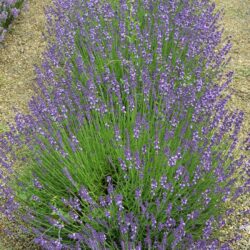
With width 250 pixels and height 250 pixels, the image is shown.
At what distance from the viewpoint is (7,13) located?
4938 mm

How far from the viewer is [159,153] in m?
2.55

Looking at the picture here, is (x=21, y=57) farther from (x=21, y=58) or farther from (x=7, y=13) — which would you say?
(x=7, y=13)

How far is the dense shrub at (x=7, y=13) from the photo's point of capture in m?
4.86

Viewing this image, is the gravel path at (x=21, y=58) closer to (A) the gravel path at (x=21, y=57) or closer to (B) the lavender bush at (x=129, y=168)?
(A) the gravel path at (x=21, y=57)

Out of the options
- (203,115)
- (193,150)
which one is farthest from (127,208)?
(203,115)

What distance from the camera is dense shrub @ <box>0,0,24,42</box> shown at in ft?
16.0

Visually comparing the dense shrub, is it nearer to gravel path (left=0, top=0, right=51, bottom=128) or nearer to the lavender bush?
gravel path (left=0, top=0, right=51, bottom=128)

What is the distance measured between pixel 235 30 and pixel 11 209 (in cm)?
381

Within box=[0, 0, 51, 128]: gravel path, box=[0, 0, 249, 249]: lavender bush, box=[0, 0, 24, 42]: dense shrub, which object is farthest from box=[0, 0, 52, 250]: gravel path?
box=[0, 0, 249, 249]: lavender bush

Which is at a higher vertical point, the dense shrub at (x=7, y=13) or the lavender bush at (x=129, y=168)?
the dense shrub at (x=7, y=13)

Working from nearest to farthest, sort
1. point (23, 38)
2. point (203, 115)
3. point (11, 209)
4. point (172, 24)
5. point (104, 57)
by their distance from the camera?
point (11, 209), point (203, 115), point (104, 57), point (172, 24), point (23, 38)

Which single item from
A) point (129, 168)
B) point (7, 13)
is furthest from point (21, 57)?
point (129, 168)

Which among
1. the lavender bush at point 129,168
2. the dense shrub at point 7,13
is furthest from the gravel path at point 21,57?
the lavender bush at point 129,168

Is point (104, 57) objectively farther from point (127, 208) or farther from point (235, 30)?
point (235, 30)
